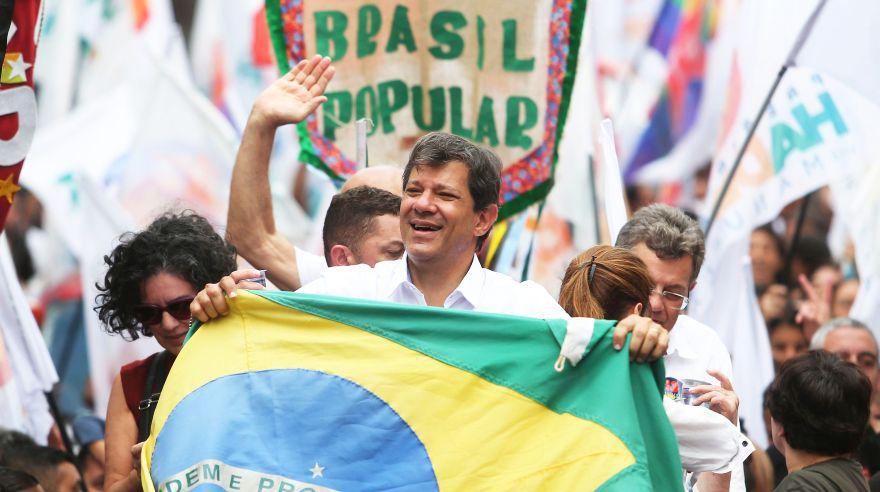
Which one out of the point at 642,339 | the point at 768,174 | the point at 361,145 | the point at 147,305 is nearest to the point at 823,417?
the point at 642,339

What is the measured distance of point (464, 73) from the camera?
22.6ft

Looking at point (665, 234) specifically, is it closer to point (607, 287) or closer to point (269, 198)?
point (607, 287)

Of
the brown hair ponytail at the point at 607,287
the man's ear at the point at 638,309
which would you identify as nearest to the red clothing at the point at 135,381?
the brown hair ponytail at the point at 607,287

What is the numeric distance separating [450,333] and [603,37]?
12.7 m

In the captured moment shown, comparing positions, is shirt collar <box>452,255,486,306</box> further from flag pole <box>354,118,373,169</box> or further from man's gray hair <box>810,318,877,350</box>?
man's gray hair <box>810,318,877,350</box>

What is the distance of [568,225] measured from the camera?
28.2 feet

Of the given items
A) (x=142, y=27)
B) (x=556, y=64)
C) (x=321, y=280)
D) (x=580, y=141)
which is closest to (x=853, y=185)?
(x=580, y=141)

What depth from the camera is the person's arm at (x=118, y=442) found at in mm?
4406

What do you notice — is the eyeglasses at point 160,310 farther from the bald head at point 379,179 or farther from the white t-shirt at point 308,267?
the bald head at point 379,179

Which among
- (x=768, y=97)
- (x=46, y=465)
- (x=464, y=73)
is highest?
(x=768, y=97)

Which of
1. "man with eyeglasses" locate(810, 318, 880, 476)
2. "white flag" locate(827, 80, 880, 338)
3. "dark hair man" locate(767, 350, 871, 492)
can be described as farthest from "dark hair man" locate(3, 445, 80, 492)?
"white flag" locate(827, 80, 880, 338)

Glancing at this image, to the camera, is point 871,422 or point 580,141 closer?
point 871,422

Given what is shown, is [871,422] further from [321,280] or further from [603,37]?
[603,37]

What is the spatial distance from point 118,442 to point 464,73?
302 centimetres
